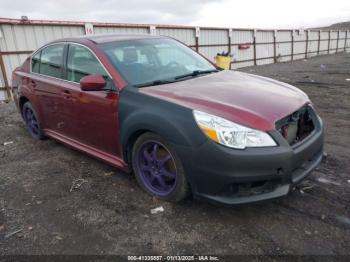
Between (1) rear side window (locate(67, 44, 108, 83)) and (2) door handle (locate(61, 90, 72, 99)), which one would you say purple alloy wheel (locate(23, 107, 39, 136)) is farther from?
(1) rear side window (locate(67, 44, 108, 83))

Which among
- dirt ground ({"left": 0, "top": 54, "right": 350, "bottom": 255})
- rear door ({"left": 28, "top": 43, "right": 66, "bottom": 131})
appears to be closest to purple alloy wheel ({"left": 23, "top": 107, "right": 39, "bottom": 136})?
rear door ({"left": 28, "top": 43, "right": 66, "bottom": 131})

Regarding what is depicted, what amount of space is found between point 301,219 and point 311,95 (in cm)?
701

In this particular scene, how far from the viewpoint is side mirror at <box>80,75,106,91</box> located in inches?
132

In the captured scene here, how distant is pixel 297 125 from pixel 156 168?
4.74 feet

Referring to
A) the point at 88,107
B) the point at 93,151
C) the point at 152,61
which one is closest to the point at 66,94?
the point at 88,107

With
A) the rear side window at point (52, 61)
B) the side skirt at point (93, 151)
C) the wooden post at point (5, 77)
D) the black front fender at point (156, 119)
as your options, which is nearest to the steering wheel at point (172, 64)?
the black front fender at point (156, 119)

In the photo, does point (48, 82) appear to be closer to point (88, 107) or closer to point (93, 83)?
point (88, 107)

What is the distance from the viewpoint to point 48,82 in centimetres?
446

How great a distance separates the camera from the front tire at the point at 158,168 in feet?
9.73

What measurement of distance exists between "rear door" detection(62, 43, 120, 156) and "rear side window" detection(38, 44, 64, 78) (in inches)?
9.2

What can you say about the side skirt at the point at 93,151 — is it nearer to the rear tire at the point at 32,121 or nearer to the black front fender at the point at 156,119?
the black front fender at the point at 156,119

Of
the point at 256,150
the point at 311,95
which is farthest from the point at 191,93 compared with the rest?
the point at 311,95

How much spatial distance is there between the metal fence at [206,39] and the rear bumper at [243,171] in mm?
9971

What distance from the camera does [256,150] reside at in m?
2.59
